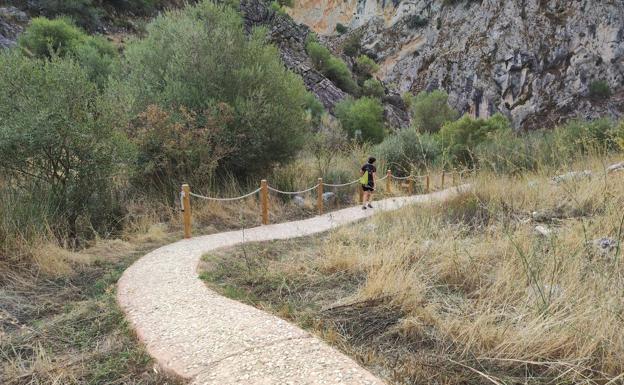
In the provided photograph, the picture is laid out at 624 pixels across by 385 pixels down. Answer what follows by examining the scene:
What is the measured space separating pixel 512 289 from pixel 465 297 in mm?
374

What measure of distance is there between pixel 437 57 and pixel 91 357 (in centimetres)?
6283

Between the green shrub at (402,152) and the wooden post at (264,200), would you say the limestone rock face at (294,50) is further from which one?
the wooden post at (264,200)

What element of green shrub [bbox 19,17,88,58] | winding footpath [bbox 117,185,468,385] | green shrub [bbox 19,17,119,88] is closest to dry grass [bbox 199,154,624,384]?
winding footpath [bbox 117,185,468,385]

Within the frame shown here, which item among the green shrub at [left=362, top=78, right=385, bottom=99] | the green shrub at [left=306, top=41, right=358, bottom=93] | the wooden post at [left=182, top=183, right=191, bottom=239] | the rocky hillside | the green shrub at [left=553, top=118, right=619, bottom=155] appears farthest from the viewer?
the rocky hillside

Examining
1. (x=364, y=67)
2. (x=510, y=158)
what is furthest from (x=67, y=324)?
(x=364, y=67)

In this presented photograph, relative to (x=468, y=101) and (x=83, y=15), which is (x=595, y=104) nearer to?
(x=468, y=101)

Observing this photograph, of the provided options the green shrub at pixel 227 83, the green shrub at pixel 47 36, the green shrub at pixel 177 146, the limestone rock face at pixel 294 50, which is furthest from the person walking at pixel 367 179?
the limestone rock face at pixel 294 50

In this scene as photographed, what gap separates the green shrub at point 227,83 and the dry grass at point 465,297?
4.95m

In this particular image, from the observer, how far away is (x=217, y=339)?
2.91 m

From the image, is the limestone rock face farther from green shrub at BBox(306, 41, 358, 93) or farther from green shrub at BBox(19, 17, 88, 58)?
green shrub at BBox(19, 17, 88, 58)

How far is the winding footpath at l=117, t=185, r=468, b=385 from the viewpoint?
7.90ft

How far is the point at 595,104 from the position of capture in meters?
45.3

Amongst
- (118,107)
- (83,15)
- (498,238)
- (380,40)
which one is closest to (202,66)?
(118,107)

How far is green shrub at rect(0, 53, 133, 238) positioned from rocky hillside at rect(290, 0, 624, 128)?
46433 mm
